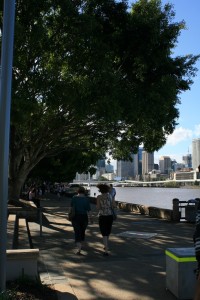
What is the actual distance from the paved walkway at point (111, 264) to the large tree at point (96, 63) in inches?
148

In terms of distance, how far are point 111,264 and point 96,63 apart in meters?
7.44

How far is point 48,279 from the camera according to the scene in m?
7.27

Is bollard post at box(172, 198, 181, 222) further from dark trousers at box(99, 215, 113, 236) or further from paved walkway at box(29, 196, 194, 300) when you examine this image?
dark trousers at box(99, 215, 113, 236)

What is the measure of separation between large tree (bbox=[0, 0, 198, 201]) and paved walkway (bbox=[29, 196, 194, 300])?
148 inches

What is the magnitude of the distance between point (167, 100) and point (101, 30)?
3.41 meters

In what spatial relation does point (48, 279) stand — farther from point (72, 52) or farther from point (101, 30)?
point (101, 30)

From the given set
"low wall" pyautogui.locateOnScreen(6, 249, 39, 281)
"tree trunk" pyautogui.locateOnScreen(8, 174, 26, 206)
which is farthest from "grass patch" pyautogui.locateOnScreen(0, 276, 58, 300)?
"tree trunk" pyautogui.locateOnScreen(8, 174, 26, 206)

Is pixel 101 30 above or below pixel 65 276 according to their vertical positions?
above

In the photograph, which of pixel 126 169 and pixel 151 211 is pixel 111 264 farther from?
pixel 126 169

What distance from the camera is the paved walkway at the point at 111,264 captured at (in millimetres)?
6648

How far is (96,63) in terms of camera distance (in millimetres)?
14047

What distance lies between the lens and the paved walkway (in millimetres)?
6648

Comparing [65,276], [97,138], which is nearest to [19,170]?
[97,138]

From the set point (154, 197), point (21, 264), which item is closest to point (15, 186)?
point (21, 264)
